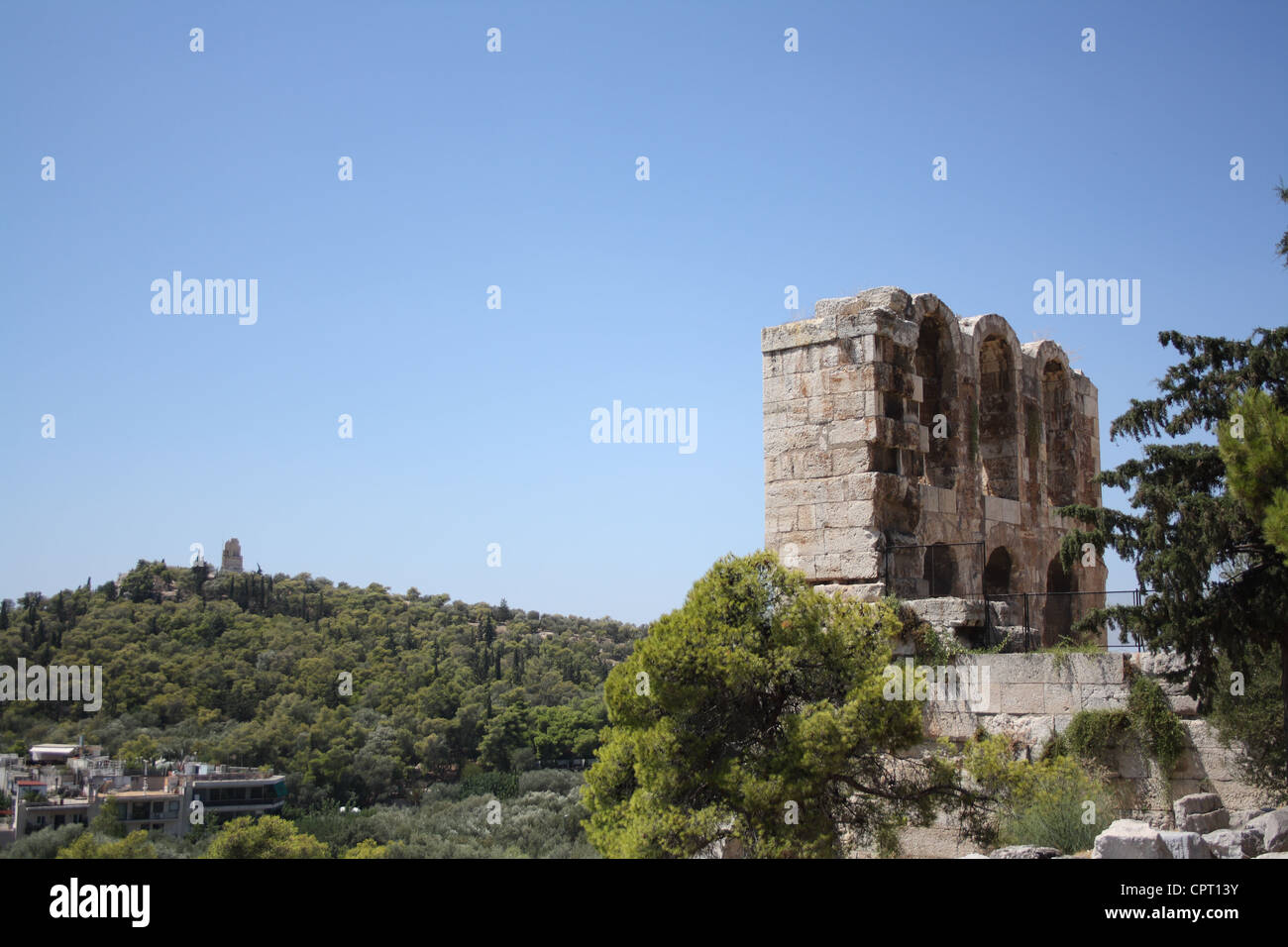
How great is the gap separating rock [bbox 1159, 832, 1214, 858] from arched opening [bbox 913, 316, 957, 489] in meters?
7.64

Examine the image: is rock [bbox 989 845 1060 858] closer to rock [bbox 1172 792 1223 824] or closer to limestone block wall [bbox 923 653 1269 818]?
rock [bbox 1172 792 1223 824]

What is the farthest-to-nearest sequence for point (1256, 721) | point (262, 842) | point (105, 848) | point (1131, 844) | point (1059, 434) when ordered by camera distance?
point (262, 842) < point (105, 848) < point (1059, 434) < point (1256, 721) < point (1131, 844)

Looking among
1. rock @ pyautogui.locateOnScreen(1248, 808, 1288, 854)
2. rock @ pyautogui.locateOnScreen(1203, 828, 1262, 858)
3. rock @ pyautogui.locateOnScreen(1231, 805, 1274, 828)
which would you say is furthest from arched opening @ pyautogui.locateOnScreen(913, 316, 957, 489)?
rock @ pyautogui.locateOnScreen(1203, 828, 1262, 858)

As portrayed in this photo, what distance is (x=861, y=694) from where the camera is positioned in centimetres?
986

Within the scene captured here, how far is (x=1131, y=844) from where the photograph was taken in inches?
275

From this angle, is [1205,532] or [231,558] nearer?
[1205,532]

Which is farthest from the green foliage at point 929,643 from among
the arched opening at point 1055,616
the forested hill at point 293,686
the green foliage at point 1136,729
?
the forested hill at point 293,686

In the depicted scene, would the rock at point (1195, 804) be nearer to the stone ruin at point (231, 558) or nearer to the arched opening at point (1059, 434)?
the arched opening at point (1059, 434)

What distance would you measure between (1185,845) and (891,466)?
6.86m

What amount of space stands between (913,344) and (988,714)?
15.9ft

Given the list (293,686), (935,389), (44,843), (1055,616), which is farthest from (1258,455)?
(293,686)

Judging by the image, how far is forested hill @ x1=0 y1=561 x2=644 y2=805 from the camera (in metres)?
50.5

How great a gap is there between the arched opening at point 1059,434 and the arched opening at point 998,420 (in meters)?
1.80

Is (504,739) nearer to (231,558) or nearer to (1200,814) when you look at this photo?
(231,558)
